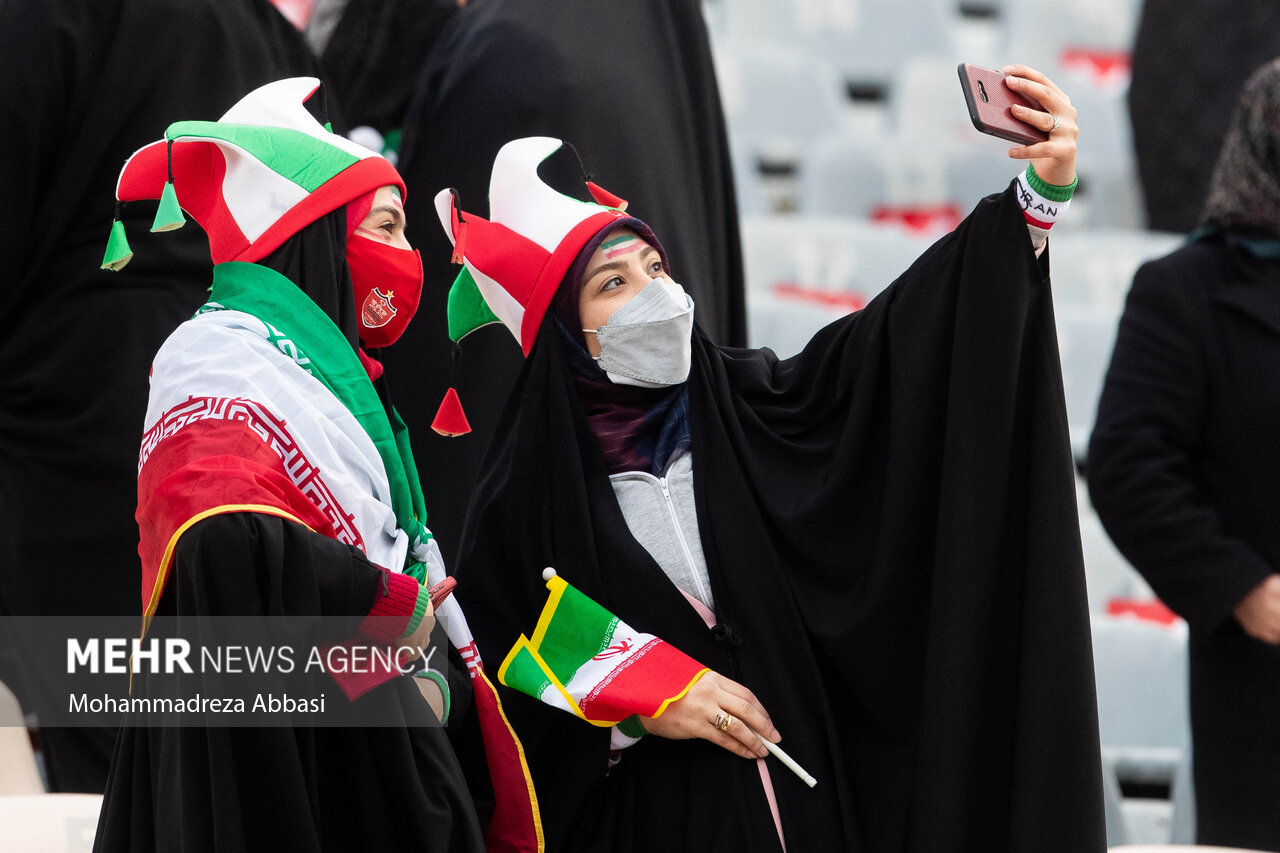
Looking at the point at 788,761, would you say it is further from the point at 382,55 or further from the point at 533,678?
the point at 382,55

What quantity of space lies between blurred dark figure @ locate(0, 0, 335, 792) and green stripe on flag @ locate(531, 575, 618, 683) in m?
0.84

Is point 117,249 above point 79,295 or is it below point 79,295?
above

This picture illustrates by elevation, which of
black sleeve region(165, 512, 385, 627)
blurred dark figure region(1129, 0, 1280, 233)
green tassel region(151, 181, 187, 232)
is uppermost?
green tassel region(151, 181, 187, 232)

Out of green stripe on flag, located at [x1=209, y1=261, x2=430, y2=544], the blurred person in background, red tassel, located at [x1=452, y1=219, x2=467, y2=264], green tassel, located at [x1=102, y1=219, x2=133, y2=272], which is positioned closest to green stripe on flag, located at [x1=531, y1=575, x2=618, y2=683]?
green stripe on flag, located at [x1=209, y1=261, x2=430, y2=544]

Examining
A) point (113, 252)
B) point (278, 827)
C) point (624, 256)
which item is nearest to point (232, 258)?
point (113, 252)

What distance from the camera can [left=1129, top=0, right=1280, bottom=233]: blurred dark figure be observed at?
6969 millimetres

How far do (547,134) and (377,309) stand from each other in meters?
1.07

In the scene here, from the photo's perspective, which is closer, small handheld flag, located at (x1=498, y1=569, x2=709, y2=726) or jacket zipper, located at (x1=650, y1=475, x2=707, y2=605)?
small handheld flag, located at (x1=498, y1=569, x2=709, y2=726)

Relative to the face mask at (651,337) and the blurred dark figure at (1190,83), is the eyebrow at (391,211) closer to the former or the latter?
the face mask at (651,337)

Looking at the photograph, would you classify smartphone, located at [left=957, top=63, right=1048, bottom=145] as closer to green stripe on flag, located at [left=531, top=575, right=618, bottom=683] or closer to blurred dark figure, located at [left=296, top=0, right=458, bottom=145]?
green stripe on flag, located at [left=531, top=575, right=618, bottom=683]

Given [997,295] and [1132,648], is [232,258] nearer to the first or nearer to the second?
[997,295]

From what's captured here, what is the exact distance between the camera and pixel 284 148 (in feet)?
7.25

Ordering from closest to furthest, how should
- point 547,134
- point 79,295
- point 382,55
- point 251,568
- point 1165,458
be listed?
point 251,568 < point 79,295 < point 1165,458 < point 547,134 < point 382,55

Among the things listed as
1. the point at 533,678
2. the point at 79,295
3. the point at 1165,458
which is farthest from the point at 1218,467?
the point at 79,295
